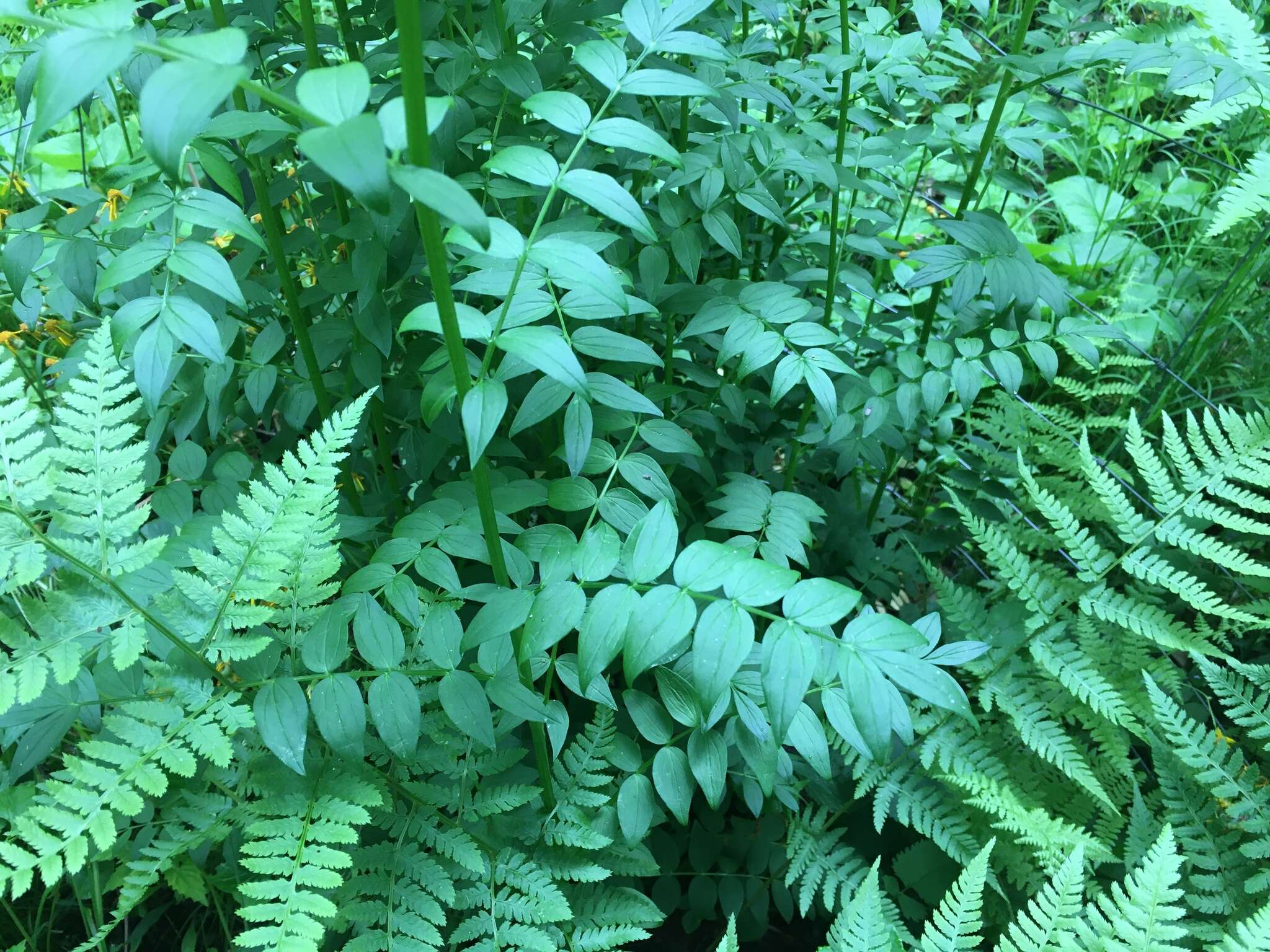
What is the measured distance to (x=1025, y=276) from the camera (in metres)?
1.25

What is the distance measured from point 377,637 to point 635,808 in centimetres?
42

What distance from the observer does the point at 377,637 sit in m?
0.91

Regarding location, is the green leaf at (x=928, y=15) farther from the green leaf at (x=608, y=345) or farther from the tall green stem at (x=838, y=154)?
the green leaf at (x=608, y=345)

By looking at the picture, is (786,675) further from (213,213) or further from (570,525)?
(213,213)

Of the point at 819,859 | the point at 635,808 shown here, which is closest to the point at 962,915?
the point at 819,859

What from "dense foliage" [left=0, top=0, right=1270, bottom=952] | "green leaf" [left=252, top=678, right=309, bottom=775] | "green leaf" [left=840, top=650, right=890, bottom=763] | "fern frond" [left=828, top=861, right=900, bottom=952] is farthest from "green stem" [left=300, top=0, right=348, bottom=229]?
"fern frond" [left=828, top=861, right=900, bottom=952]

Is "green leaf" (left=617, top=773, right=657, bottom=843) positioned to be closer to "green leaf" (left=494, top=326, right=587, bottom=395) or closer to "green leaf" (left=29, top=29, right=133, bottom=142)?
"green leaf" (left=494, top=326, right=587, bottom=395)

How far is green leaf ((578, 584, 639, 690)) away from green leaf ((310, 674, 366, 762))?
25 centimetres

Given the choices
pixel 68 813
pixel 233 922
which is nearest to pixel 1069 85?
pixel 68 813

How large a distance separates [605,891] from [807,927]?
638 mm

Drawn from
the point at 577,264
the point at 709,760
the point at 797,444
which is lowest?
the point at 709,760

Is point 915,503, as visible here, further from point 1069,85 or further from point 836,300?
point 1069,85

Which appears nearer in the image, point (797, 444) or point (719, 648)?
point (719, 648)

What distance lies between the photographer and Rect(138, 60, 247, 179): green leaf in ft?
1.75
